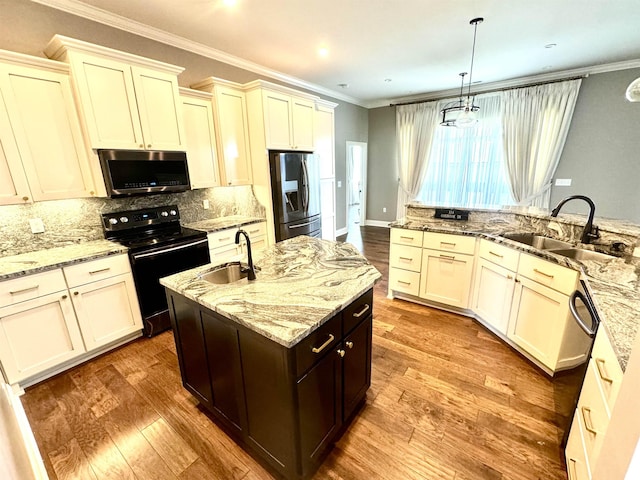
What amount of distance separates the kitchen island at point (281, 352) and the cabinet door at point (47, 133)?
58.0 inches

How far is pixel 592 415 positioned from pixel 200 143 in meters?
3.61

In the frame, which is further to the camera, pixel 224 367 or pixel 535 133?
pixel 535 133

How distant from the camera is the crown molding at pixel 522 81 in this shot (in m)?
4.02


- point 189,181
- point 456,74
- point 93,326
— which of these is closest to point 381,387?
point 93,326

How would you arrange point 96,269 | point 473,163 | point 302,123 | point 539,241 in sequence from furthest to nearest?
point 473,163 → point 302,123 → point 539,241 → point 96,269

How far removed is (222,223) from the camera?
129 inches

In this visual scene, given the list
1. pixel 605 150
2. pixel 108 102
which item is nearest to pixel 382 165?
pixel 605 150

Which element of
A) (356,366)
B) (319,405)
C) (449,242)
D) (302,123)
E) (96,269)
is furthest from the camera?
(302,123)

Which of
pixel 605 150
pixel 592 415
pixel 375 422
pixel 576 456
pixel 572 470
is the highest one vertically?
pixel 605 150

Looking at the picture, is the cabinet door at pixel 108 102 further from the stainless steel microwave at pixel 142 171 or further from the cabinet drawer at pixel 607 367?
the cabinet drawer at pixel 607 367

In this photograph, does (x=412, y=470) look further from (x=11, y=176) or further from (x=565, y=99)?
(x=565, y=99)

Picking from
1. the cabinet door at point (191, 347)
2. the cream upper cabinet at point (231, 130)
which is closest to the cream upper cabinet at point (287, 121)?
the cream upper cabinet at point (231, 130)

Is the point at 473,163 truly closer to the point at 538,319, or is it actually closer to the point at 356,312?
the point at 538,319

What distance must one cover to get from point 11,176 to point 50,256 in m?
0.62
